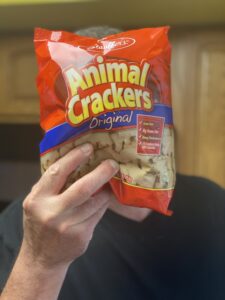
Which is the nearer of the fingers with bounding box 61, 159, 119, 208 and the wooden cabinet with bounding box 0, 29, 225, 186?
the fingers with bounding box 61, 159, 119, 208

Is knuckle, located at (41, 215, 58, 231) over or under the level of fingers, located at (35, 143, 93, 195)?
under

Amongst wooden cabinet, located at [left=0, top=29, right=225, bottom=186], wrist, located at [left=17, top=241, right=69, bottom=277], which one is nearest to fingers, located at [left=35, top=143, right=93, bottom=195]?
wrist, located at [left=17, top=241, right=69, bottom=277]

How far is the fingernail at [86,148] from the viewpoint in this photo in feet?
1.74

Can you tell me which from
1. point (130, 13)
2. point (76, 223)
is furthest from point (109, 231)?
point (130, 13)

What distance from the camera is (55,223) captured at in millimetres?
527

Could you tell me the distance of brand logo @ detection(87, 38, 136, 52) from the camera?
54 cm

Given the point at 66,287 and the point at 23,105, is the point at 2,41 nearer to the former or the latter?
the point at 23,105

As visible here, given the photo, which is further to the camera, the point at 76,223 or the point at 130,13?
the point at 130,13

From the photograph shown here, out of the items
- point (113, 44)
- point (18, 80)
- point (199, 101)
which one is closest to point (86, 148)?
point (113, 44)

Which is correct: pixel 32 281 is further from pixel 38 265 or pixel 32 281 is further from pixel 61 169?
pixel 61 169

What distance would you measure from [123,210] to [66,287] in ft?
0.59

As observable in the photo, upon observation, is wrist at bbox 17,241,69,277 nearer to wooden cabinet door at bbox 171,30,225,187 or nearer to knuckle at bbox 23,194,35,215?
knuckle at bbox 23,194,35,215

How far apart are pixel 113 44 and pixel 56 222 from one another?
251mm

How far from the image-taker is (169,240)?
2.59 feet
